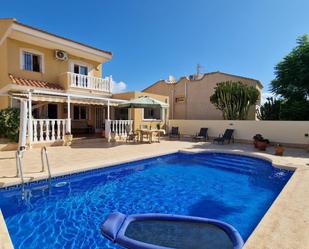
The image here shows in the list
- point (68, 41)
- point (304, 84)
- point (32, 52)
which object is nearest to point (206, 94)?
point (304, 84)

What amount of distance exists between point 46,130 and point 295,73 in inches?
1002

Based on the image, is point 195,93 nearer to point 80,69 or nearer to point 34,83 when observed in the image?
point 80,69

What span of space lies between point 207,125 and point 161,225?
19182mm

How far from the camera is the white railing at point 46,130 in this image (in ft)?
48.5

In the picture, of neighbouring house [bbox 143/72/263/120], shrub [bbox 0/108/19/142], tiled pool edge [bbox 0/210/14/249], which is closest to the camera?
tiled pool edge [bbox 0/210/14/249]

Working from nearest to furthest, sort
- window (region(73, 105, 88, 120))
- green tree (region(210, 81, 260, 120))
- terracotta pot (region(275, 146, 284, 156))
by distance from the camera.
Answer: terracotta pot (region(275, 146, 284, 156)), green tree (region(210, 81, 260, 120)), window (region(73, 105, 88, 120))

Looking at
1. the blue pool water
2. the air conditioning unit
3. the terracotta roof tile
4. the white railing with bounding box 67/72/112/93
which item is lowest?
the blue pool water

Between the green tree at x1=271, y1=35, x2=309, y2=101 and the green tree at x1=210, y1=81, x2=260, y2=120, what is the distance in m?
3.73

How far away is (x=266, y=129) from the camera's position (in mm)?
19109

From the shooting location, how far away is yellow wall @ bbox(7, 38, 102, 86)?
58.5ft

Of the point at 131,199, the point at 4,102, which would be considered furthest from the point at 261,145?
the point at 4,102

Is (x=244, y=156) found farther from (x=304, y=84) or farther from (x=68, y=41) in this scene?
(x=68, y=41)

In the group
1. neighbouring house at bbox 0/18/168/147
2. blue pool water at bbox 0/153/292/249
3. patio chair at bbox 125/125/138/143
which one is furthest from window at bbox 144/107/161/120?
blue pool water at bbox 0/153/292/249

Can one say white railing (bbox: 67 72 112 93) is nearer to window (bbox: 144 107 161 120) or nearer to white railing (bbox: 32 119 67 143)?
white railing (bbox: 32 119 67 143)
